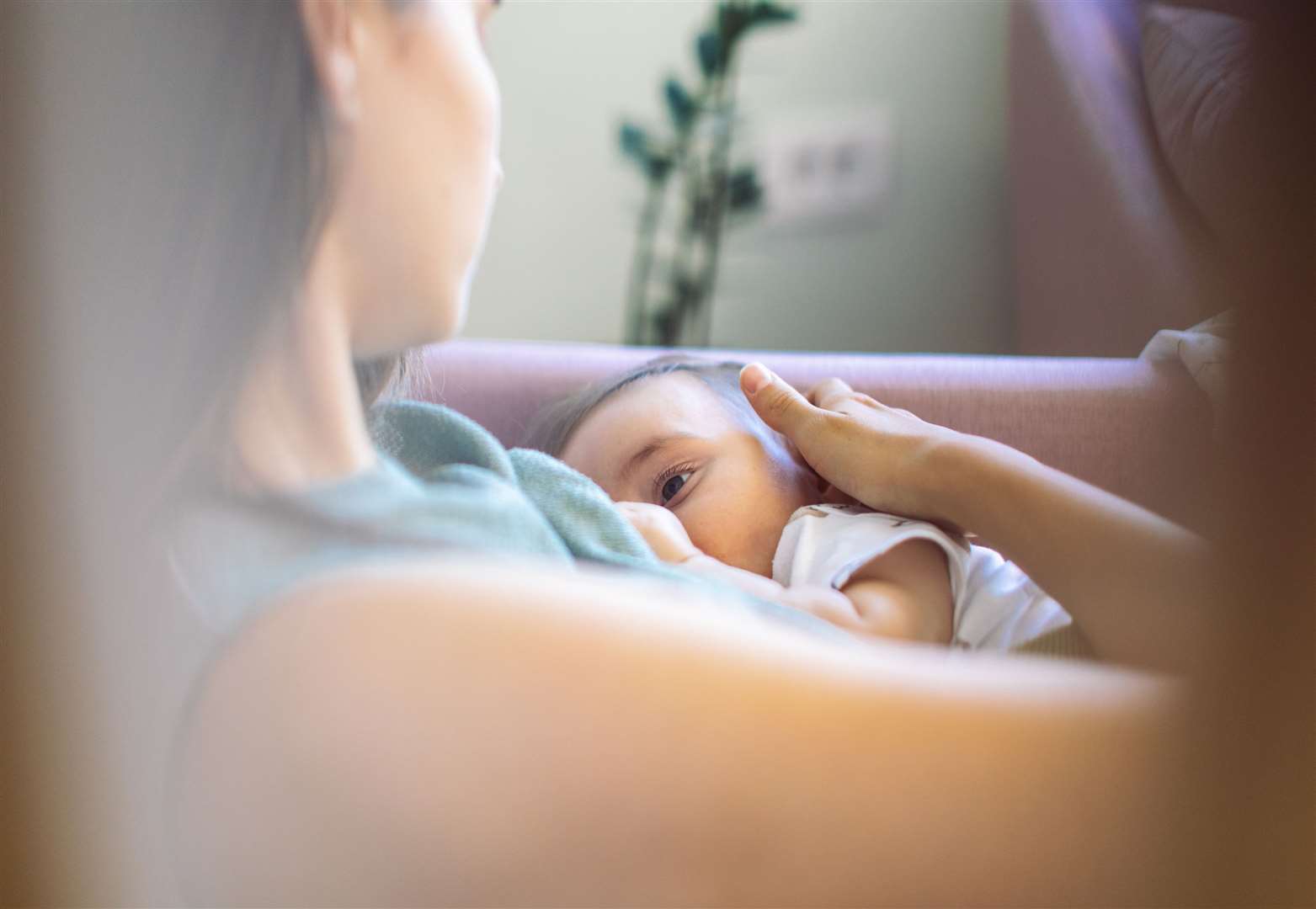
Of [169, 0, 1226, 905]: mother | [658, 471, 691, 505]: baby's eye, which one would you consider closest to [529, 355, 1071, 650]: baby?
[658, 471, 691, 505]: baby's eye

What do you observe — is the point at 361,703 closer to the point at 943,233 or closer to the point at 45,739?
the point at 45,739

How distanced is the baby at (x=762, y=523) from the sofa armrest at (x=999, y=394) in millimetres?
76

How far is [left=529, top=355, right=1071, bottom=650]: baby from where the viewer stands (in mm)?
564

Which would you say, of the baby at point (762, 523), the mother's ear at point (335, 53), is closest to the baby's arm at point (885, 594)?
the baby at point (762, 523)

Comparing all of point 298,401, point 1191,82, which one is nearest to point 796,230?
point 1191,82

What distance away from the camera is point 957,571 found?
59 centimetres

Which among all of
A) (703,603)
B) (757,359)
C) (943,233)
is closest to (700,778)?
(703,603)

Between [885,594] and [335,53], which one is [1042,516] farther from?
[335,53]

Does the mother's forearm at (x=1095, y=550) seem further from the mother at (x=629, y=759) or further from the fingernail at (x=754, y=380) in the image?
the fingernail at (x=754, y=380)

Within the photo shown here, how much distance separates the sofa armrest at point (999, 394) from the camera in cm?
85

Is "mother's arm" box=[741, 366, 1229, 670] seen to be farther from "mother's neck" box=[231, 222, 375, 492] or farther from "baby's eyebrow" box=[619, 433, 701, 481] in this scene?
"mother's neck" box=[231, 222, 375, 492]

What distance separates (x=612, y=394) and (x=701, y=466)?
0.42ft

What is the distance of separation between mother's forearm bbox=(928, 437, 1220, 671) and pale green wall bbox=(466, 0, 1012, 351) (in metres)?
1.34

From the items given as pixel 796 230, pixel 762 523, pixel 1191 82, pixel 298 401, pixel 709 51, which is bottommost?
pixel 762 523
